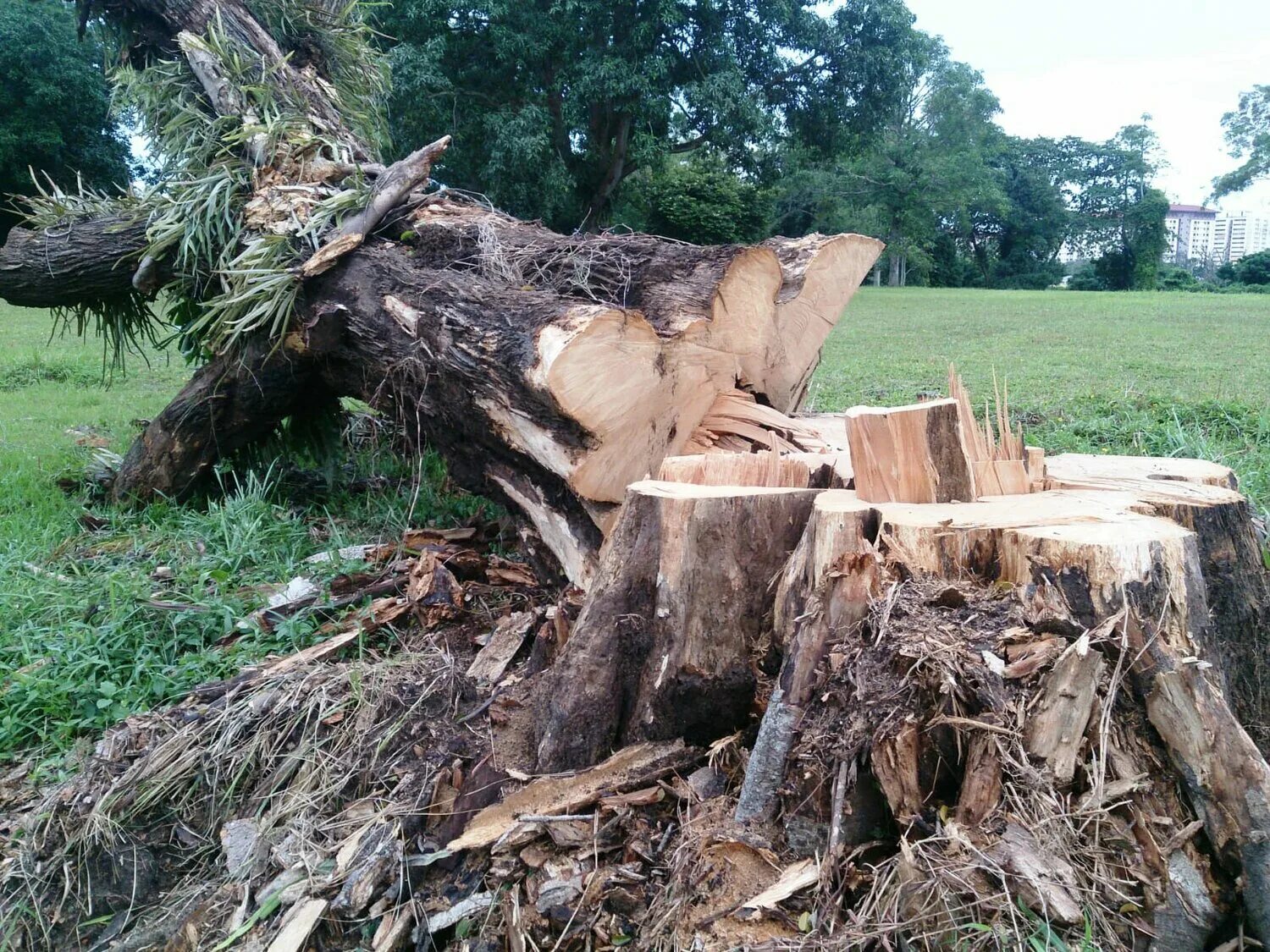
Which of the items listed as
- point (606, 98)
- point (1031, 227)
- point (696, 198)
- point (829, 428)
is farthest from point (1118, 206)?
point (829, 428)

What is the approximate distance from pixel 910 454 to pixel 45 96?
2597 centimetres

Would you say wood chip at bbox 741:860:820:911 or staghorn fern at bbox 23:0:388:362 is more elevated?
staghorn fern at bbox 23:0:388:362

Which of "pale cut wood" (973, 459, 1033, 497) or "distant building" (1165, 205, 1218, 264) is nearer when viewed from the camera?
"pale cut wood" (973, 459, 1033, 497)

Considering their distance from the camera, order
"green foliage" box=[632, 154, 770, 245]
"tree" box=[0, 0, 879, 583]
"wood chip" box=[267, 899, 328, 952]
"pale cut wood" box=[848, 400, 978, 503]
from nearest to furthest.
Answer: "wood chip" box=[267, 899, 328, 952] < "pale cut wood" box=[848, 400, 978, 503] < "tree" box=[0, 0, 879, 583] < "green foliage" box=[632, 154, 770, 245]

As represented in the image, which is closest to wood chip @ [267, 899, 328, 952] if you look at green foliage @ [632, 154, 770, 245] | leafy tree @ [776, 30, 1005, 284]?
green foliage @ [632, 154, 770, 245]

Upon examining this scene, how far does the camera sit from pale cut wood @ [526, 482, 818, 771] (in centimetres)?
202

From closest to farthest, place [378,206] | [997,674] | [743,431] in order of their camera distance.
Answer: [997,674]
[743,431]
[378,206]

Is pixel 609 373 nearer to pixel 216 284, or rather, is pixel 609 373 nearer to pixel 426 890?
pixel 426 890

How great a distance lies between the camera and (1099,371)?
6.86 m

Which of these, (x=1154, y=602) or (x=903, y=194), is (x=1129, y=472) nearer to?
(x=1154, y=602)

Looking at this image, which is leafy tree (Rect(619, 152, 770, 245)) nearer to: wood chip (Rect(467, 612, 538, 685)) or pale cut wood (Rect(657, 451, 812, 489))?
wood chip (Rect(467, 612, 538, 685))

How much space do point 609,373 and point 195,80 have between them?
3.85 m

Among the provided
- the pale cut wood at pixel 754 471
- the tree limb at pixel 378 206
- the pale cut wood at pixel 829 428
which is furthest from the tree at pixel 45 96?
the pale cut wood at pixel 754 471

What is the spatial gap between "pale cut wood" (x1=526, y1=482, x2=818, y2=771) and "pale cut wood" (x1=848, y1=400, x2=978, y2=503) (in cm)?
16
